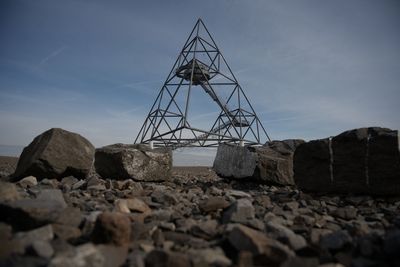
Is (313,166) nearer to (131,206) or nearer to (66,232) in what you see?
(131,206)

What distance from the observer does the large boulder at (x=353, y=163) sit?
402cm

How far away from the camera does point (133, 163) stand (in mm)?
4957

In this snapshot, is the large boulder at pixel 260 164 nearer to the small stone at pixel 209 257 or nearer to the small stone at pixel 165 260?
the small stone at pixel 209 257

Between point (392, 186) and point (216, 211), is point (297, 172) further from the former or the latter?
point (216, 211)

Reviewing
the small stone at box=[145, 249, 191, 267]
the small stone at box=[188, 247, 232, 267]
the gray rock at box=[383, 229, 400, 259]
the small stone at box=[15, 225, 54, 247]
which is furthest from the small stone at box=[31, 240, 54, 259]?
the gray rock at box=[383, 229, 400, 259]

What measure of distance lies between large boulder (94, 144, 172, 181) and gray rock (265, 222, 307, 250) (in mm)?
3062

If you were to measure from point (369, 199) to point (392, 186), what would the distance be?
0.35 meters

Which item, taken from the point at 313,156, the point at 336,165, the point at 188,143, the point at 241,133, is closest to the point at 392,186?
the point at 336,165

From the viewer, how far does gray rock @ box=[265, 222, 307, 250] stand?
2010 mm

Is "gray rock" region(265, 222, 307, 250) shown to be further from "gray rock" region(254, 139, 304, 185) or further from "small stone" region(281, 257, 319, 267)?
"gray rock" region(254, 139, 304, 185)

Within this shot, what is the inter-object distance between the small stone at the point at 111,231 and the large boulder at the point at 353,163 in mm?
3386

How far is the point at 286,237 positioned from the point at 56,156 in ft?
12.3

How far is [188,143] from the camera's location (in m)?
12.3


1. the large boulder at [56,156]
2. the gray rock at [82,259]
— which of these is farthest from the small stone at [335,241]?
the large boulder at [56,156]
